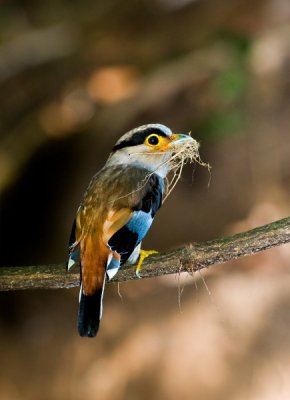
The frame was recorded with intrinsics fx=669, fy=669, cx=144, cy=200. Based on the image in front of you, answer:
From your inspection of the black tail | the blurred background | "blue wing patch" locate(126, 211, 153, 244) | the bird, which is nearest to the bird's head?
the bird

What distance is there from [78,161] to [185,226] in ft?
4.22

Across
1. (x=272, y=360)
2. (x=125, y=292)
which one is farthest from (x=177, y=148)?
(x=125, y=292)

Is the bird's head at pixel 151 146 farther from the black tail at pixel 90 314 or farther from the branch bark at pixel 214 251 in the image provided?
the black tail at pixel 90 314

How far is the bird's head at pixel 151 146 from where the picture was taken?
2.86 m

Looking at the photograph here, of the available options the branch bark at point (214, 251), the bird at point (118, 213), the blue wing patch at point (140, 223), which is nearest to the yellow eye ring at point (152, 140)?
the bird at point (118, 213)

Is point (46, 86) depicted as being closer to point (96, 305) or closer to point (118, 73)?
point (118, 73)

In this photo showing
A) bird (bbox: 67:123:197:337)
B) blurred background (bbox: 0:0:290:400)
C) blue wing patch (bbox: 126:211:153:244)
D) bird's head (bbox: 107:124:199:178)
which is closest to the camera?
bird (bbox: 67:123:197:337)

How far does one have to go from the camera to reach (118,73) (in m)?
6.86

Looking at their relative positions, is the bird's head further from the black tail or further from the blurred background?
the blurred background

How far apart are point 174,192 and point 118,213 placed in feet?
9.90

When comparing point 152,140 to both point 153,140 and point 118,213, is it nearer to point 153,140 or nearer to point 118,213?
point 153,140

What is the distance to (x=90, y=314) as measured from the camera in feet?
7.22

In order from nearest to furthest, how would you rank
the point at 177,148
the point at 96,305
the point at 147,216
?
the point at 96,305
the point at 147,216
the point at 177,148

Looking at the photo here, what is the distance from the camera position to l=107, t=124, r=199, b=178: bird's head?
2.86 m
